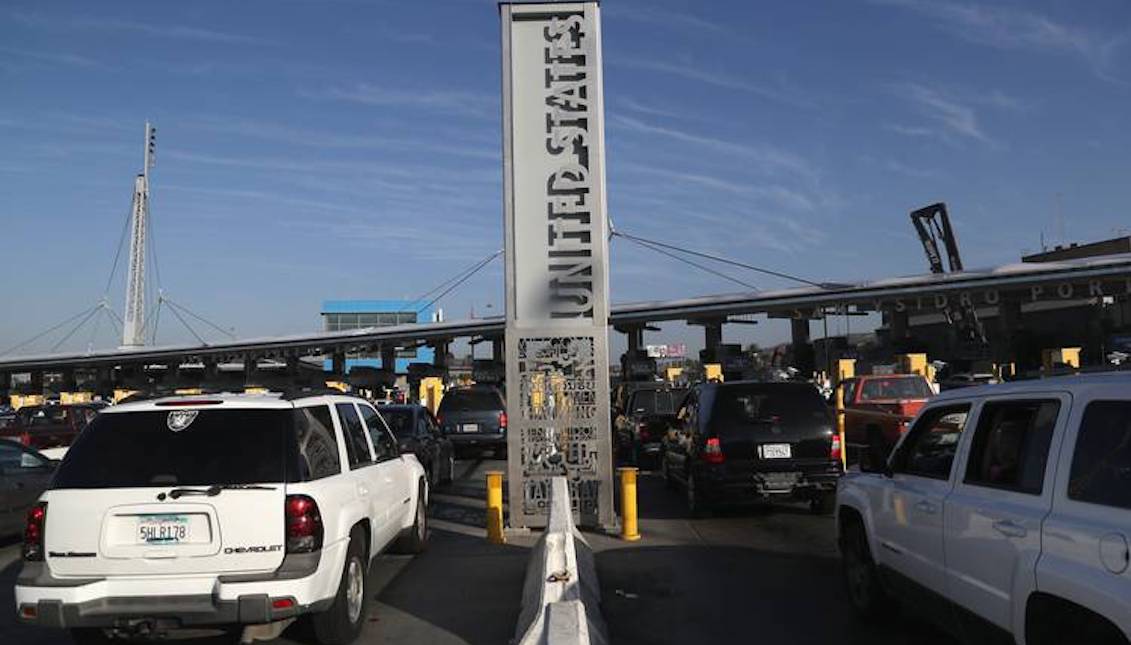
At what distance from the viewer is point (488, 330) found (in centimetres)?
6938

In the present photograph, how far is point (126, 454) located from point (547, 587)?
2921 mm

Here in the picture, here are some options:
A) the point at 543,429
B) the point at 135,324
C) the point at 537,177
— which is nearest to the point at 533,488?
the point at 543,429

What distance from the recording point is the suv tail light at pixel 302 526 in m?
5.62

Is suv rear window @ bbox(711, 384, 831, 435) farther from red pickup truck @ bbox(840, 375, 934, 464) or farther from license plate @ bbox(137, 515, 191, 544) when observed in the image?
license plate @ bbox(137, 515, 191, 544)

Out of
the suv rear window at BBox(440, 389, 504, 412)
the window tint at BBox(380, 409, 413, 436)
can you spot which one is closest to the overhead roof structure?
the suv rear window at BBox(440, 389, 504, 412)

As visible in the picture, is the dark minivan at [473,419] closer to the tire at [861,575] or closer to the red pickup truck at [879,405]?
the red pickup truck at [879,405]

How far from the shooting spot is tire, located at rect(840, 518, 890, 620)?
646cm

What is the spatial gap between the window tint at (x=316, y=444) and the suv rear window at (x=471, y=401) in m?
15.2

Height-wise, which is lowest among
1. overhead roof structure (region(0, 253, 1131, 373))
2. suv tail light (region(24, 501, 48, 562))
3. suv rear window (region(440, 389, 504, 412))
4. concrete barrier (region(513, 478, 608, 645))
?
concrete barrier (region(513, 478, 608, 645))

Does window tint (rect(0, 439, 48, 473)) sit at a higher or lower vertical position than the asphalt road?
higher

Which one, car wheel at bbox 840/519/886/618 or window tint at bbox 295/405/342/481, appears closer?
window tint at bbox 295/405/342/481

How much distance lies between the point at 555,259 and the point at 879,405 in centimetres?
871

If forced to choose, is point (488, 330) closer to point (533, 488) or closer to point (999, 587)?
point (533, 488)

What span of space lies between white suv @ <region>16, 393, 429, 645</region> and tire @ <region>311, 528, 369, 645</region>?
16mm
